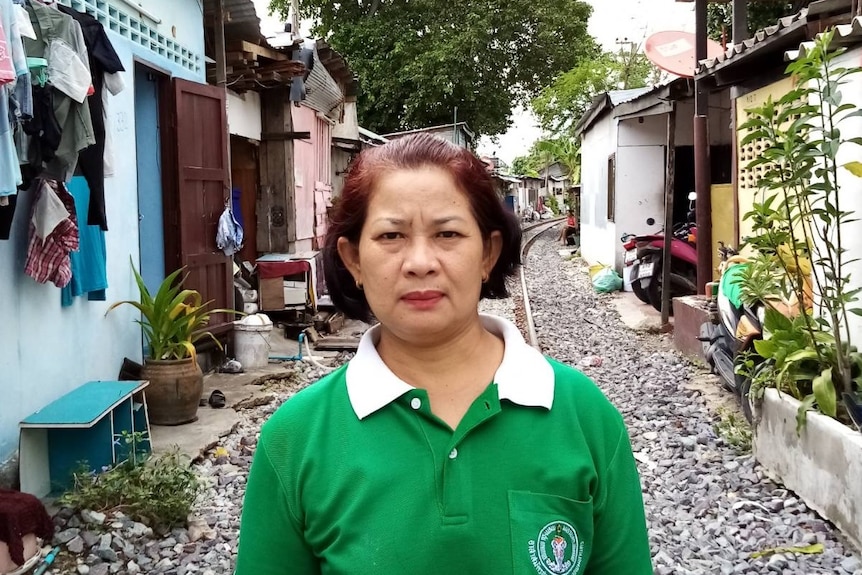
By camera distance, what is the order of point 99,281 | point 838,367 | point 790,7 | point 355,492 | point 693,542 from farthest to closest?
point 790,7
point 99,281
point 838,367
point 693,542
point 355,492

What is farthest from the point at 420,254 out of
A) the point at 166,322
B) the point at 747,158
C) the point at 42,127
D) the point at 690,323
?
the point at 690,323

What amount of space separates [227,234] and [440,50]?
19.2 metres

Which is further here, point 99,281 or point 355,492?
point 99,281

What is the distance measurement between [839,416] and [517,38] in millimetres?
26612

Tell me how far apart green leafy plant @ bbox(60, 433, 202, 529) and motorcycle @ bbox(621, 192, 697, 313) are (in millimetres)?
8045

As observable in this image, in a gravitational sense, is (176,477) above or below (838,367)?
below

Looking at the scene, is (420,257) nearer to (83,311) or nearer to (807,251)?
(807,251)

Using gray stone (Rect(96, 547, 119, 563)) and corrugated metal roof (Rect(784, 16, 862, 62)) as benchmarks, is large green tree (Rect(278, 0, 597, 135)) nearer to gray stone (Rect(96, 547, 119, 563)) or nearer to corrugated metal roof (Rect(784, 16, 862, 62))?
corrugated metal roof (Rect(784, 16, 862, 62))

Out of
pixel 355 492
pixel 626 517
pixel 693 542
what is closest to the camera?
pixel 355 492

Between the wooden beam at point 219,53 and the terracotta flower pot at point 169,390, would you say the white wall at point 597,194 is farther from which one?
the terracotta flower pot at point 169,390

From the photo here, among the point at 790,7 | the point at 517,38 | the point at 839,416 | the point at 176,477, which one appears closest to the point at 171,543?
the point at 176,477

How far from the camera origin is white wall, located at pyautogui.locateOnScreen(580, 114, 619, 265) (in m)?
17.0

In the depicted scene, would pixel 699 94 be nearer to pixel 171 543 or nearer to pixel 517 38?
pixel 171 543

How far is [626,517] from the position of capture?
1515mm
